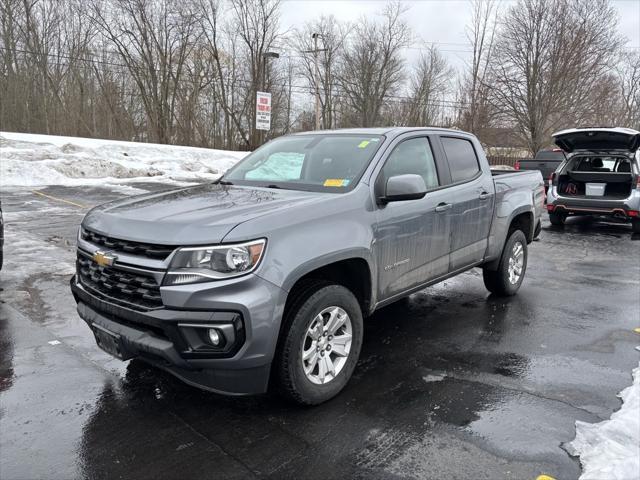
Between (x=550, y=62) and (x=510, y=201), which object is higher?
(x=550, y=62)

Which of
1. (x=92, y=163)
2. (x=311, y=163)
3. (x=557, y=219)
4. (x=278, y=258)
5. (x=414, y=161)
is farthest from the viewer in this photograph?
(x=92, y=163)

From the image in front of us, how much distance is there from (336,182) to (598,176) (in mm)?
9941

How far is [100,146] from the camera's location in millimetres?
22938

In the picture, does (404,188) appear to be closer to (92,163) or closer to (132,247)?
(132,247)

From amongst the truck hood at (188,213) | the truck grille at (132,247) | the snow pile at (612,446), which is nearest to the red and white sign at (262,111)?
the truck hood at (188,213)

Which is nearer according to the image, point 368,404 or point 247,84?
point 368,404

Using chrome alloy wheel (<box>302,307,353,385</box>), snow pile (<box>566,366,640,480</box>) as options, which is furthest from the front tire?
snow pile (<box>566,366,640,480</box>)

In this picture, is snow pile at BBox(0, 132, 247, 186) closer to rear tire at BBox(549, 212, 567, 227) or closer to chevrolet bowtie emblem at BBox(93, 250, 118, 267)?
rear tire at BBox(549, 212, 567, 227)

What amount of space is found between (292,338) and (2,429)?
1.82 meters

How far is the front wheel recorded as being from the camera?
5672 millimetres

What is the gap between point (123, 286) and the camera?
3.03 metres

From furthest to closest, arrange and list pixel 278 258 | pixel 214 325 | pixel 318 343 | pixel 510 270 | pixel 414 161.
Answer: pixel 510 270, pixel 414 161, pixel 318 343, pixel 278 258, pixel 214 325

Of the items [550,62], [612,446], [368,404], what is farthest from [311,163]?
[550,62]

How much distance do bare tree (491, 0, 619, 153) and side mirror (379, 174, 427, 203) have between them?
28.5m
